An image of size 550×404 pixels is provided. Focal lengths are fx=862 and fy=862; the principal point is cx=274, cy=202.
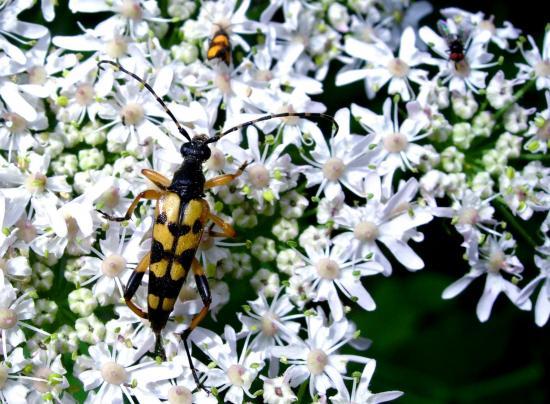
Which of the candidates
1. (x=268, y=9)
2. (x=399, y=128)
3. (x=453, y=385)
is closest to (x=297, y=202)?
(x=399, y=128)

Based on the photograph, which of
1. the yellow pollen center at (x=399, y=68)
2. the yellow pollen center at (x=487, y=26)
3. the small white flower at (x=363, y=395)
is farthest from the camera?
the yellow pollen center at (x=487, y=26)

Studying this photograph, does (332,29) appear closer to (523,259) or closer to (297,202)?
(297,202)

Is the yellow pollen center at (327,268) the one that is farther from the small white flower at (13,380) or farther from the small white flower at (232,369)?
the small white flower at (13,380)

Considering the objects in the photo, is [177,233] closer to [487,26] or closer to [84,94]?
[84,94]

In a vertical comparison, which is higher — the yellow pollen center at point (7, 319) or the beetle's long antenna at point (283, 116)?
the beetle's long antenna at point (283, 116)

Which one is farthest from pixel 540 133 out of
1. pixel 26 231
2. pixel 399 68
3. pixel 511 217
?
pixel 26 231

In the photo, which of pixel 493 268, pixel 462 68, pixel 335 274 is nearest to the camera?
pixel 335 274

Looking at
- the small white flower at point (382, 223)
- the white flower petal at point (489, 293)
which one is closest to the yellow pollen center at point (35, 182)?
the small white flower at point (382, 223)
